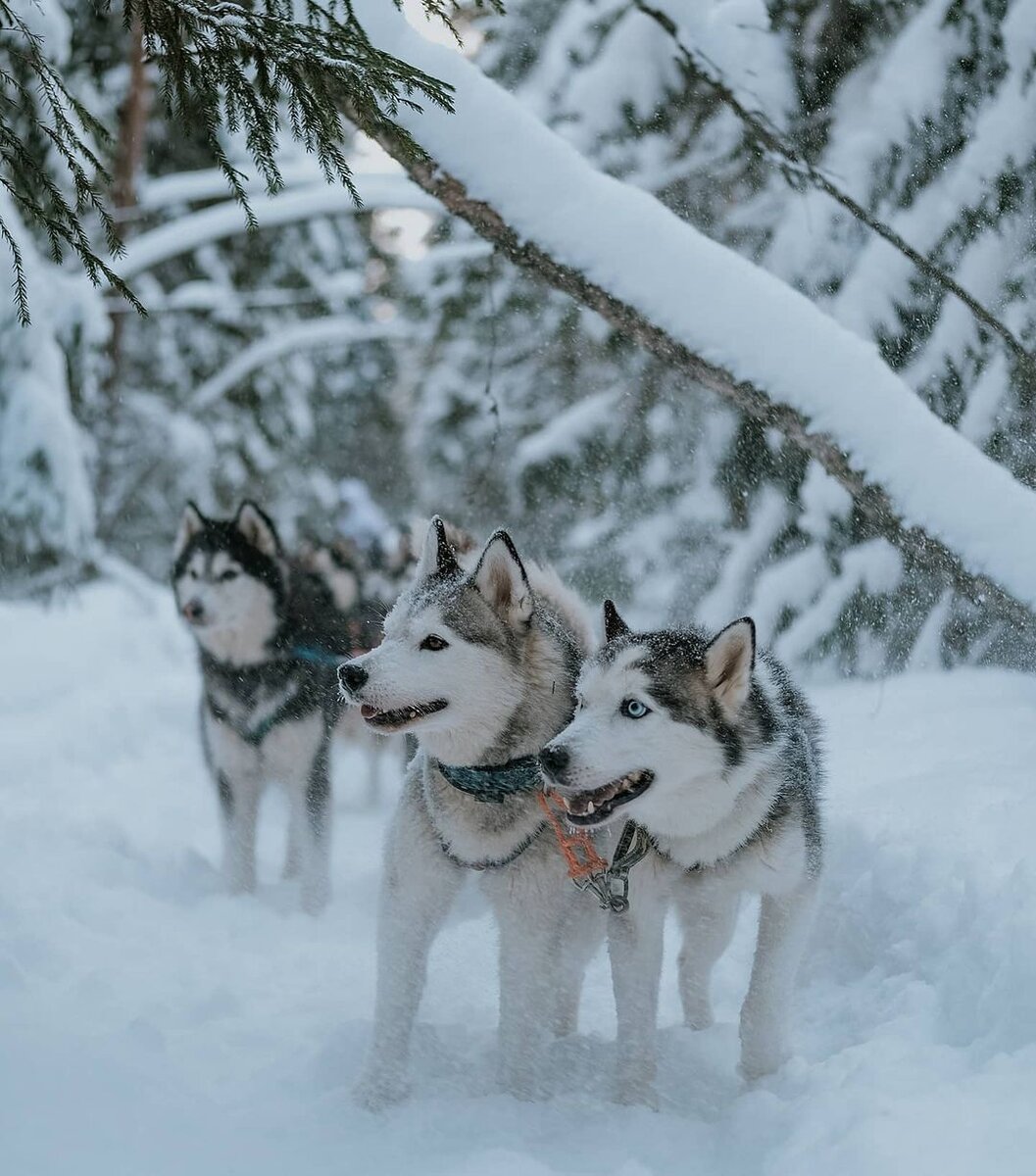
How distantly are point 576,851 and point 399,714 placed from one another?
0.62m

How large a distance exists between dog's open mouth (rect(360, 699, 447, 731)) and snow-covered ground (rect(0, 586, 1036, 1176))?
104cm

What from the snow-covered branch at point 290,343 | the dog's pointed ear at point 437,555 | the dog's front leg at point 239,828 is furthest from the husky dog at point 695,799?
Answer: the snow-covered branch at point 290,343

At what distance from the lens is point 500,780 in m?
3.33

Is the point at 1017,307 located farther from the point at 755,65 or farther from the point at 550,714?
the point at 550,714

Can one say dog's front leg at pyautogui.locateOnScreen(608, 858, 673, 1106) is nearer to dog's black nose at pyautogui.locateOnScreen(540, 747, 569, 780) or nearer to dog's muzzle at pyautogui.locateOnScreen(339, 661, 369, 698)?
dog's black nose at pyautogui.locateOnScreen(540, 747, 569, 780)

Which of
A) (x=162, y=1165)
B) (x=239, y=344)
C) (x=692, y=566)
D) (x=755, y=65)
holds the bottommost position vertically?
(x=162, y=1165)

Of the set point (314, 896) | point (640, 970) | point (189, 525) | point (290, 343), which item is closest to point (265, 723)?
point (314, 896)

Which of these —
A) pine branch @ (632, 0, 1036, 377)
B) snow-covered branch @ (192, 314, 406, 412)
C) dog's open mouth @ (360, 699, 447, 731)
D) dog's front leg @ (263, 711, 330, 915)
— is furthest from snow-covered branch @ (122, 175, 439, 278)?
snow-covered branch @ (192, 314, 406, 412)

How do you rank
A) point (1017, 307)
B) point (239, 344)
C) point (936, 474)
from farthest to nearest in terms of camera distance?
point (239, 344)
point (1017, 307)
point (936, 474)

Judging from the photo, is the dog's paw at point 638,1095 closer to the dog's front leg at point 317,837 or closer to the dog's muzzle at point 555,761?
the dog's muzzle at point 555,761

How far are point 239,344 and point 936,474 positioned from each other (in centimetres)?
1653

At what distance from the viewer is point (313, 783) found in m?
5.73

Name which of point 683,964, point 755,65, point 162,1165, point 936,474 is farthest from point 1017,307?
point 162,1165

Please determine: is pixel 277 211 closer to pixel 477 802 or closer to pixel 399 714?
pixel 399 714
